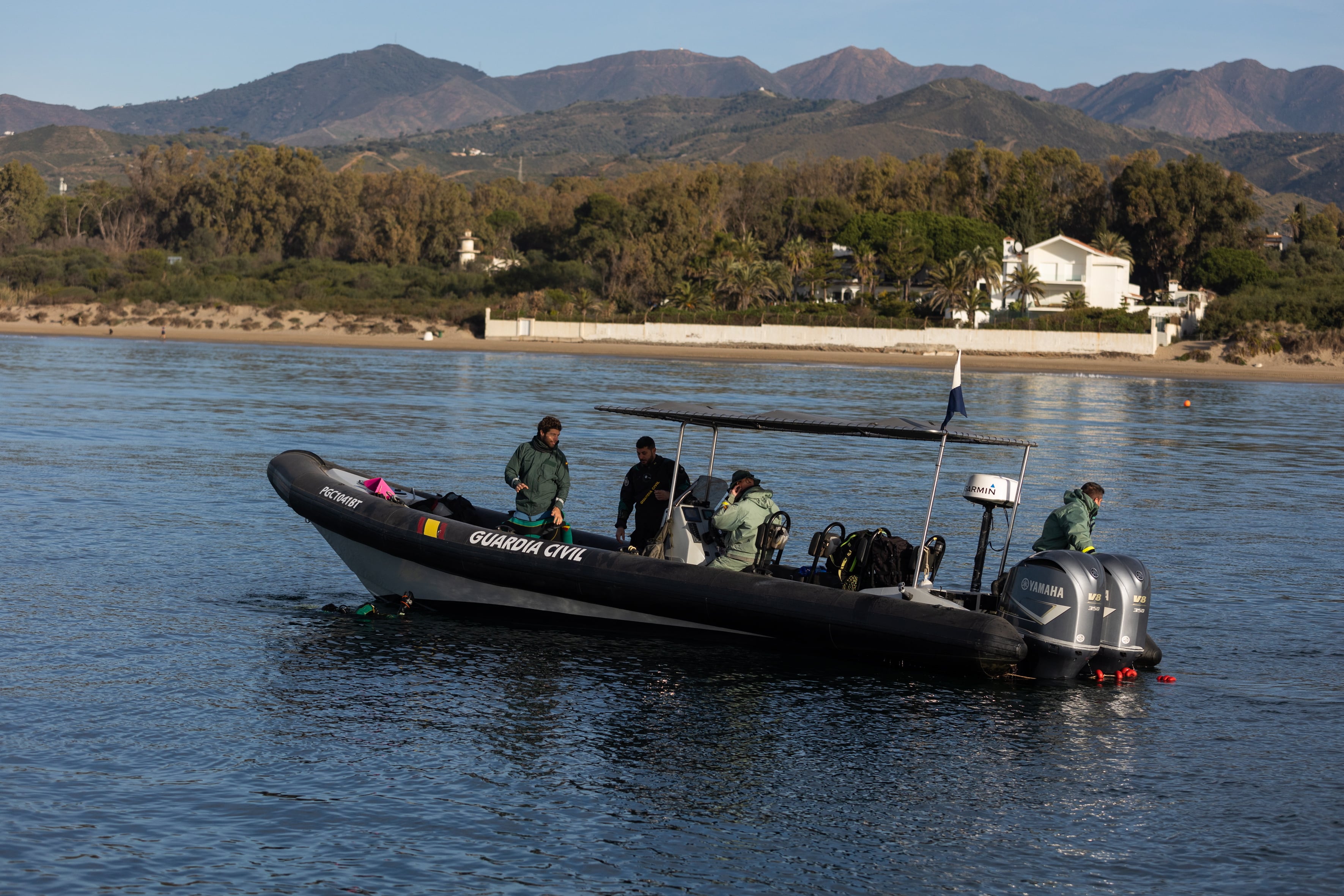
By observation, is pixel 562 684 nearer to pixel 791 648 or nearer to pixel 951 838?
pixel 791 648

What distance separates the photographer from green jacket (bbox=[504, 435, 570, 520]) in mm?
12320

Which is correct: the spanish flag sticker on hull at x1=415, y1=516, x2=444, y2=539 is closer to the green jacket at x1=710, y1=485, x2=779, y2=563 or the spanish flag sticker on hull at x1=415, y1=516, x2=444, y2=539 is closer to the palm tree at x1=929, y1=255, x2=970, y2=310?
the green jacket at x1=710, y1=485, x2=779, y2=563

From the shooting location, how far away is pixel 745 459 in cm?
2661

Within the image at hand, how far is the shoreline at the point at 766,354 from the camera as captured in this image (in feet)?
221

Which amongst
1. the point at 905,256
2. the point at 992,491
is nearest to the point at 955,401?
the point at 992,491

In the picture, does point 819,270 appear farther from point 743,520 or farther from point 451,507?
point 743,520

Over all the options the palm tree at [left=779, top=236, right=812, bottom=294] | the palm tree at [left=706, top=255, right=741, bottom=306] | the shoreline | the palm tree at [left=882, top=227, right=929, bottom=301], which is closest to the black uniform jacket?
the shoreline

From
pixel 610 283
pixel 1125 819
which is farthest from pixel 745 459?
pixel 610 283

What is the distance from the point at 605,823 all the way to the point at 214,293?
3445 inches

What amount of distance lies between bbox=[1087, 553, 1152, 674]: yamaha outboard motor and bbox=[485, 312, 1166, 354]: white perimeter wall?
208 ft

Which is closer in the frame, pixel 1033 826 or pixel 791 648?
pixel 1033 826

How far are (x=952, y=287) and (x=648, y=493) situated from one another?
71374 millimetres

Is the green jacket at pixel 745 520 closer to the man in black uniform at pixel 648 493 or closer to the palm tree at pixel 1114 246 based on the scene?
the man in black uniform at pixel 648 493

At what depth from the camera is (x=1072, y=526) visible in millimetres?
11281
